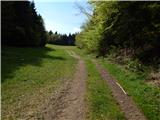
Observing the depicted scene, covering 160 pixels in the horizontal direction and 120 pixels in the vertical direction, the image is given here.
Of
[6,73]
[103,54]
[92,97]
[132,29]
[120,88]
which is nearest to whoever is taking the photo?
[92,97]

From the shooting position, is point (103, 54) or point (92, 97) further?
point (103, 54)

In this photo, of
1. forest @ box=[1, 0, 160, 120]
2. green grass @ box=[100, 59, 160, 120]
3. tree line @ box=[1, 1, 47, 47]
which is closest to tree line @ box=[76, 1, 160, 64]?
forest @ box=[1, 0, 160, 120]

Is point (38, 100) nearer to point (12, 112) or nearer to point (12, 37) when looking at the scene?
point (12, 112)

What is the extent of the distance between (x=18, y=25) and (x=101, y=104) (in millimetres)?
53319

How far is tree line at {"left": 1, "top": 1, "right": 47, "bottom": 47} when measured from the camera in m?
58.4

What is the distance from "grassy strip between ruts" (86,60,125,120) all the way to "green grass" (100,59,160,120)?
1.10 m

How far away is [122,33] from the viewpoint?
37.9m

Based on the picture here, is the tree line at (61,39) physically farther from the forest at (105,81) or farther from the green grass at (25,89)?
the green grass at (25,89)

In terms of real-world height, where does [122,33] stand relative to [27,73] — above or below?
above

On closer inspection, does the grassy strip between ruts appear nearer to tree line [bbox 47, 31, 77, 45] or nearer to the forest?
the forest

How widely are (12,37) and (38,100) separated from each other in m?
49.8

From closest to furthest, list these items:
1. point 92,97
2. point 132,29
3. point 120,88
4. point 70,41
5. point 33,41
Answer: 1. point 92,97
2. point 120,88
3. point 132,29
4. point 33,41
5. point 70,41

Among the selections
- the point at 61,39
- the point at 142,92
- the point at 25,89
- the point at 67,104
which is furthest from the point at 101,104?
the point at 61,39

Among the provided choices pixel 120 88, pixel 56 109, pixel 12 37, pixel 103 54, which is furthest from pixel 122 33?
pixel 12 37
